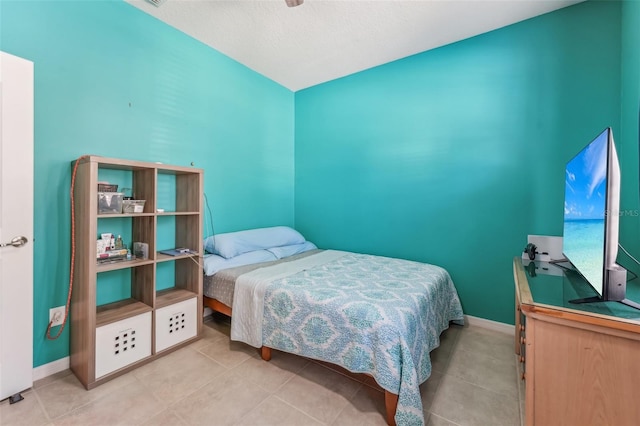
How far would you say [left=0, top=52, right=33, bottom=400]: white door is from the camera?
1.42m

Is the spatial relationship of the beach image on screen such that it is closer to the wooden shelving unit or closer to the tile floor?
the tile floor

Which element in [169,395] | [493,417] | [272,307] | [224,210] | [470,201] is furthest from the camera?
[224,210]

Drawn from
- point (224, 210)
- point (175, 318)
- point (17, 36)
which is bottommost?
point (175, 318)

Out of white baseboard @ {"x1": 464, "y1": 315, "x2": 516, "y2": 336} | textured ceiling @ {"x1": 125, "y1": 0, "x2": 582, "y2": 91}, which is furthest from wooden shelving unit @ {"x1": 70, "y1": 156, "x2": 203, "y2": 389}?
white baseboard @ {"x1": 464, "y1": 315, "x2": 516, "y2": 336}

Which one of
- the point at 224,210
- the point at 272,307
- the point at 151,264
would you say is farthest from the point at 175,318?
the point at 224,210

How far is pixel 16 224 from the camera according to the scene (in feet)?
4.81

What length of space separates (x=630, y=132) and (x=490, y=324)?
175 centimetres

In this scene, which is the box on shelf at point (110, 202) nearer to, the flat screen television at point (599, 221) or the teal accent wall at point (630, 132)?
the flat screen television at point (599, 221)

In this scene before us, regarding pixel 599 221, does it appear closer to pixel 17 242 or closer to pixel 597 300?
pixel 597 300

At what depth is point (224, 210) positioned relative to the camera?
278 cm

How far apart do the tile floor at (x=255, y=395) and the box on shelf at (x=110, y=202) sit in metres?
1.10

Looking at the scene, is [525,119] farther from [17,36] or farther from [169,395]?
[17,36]

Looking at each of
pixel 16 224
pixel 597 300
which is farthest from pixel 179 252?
pixel 597 300

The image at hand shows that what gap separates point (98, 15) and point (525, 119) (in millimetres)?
3454
